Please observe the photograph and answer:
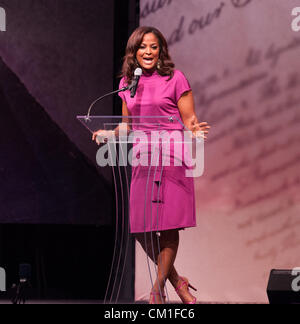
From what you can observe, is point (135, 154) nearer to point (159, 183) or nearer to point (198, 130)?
point (159, 183)

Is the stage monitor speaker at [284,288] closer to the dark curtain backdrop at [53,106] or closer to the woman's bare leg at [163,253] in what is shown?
the woman's bare leg at [163,253]

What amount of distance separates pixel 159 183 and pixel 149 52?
2.52 ft

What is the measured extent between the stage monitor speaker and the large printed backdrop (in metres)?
0.87

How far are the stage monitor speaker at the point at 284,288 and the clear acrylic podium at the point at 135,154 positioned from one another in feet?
2.94

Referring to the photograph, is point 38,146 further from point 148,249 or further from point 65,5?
point 148,249

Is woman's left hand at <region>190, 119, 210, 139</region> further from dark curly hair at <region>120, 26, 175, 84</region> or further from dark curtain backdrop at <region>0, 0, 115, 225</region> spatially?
dark curtain backdrop at <region>0, 0, 115, 225</region>

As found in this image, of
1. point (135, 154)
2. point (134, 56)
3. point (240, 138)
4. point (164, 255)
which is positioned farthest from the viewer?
point (240, 138)

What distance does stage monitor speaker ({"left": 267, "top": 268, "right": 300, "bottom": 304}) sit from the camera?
3709mm

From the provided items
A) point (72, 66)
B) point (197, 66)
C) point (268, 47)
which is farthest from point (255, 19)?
point (72, 66)

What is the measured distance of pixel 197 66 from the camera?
4.96m

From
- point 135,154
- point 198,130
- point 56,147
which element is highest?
point 56,147

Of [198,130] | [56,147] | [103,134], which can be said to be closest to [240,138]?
[56,147]

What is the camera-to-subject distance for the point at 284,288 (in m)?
3.80

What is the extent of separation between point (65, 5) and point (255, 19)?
150cm
